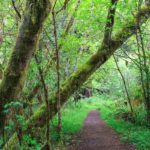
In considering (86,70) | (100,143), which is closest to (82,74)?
(86,70)

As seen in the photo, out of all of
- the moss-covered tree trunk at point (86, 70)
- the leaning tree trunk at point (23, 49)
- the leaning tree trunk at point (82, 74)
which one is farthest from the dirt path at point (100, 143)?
the leaning tree trunk at point (23, 49)

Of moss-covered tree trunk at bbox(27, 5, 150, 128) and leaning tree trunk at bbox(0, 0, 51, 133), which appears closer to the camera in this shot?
leaning tree trunk at bbox(0, 0, 51, 133)

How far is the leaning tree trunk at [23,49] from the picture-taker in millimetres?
5574

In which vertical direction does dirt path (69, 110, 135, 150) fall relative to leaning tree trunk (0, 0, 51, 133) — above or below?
below

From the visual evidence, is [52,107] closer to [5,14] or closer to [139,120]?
[5,14]

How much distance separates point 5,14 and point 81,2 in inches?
123

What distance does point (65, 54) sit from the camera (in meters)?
12.6

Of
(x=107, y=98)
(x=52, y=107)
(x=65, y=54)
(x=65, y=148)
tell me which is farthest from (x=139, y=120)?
(x=107, y=98)

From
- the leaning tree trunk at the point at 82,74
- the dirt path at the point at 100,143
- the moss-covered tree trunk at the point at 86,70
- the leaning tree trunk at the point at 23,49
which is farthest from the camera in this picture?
the dirt path at the point at 100,143

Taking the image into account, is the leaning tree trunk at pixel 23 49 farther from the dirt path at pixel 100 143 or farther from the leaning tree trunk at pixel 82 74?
the dirt path at pixel 100 143

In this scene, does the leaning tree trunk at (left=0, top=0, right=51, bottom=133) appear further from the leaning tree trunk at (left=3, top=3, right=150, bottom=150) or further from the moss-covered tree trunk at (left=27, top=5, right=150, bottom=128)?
the moss-covered tree trunk at (left=27, top=5, right=150, bottom=128)

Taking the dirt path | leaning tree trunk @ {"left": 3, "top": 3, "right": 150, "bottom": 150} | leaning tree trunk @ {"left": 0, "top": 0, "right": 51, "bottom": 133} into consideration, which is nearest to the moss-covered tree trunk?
leaning tree trunk @ {"left": 3, "top": 3, "right": 150, "bottom": 150}

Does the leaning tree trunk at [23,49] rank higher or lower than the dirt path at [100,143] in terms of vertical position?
higher

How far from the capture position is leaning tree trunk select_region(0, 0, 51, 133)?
18.3 ft
